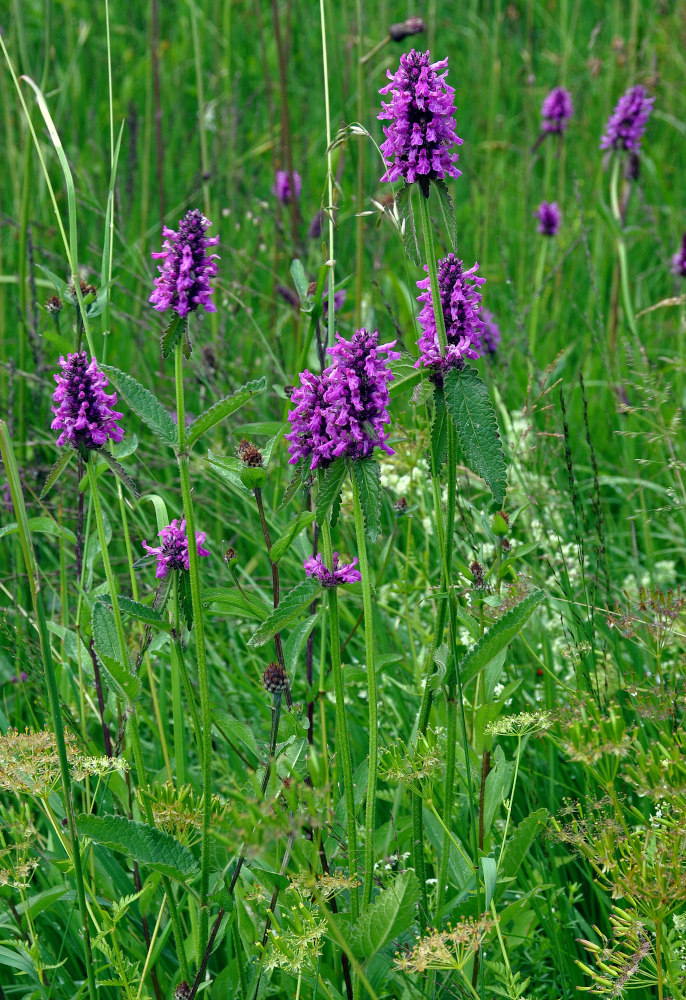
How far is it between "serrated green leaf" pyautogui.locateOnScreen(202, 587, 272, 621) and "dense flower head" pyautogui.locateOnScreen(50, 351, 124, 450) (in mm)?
259

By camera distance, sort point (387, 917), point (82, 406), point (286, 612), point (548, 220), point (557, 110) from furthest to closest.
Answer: point (557, 110) < point (548, 220) < point (82, 406) < point (286, 612) < point (387, 917)

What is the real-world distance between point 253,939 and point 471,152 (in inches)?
158

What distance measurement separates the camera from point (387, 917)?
3.61 feet

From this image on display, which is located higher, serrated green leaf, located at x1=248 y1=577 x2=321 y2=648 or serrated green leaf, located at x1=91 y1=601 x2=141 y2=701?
serrated green leaf, located at x1=248 y1=577 x2=321 y2=648

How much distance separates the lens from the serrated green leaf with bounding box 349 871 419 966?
1.09m

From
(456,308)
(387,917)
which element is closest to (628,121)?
(456,308)

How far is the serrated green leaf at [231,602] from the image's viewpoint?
4.23 feet

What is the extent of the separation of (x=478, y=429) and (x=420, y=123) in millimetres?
389

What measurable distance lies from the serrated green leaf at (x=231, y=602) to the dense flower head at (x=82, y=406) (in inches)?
10.2

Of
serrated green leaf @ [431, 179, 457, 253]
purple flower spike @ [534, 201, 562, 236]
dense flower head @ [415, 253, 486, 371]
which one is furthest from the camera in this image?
purple flower spike @ [534, 201, 562, 236]

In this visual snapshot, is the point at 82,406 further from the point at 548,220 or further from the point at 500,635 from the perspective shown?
the point at 548,220

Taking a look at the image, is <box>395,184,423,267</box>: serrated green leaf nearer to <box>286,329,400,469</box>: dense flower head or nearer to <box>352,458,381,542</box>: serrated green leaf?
<box>286,329,400,469</box>: dense flower head

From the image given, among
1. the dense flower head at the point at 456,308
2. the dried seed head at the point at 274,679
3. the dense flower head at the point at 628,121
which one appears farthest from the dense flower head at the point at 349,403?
the dense flower head at the point at 628,121

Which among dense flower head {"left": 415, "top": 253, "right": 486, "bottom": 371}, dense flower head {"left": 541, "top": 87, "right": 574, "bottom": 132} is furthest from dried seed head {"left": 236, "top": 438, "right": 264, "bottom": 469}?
dense flower head {"left": 541, "top": 87, "right": 574, "bottom": 132}
